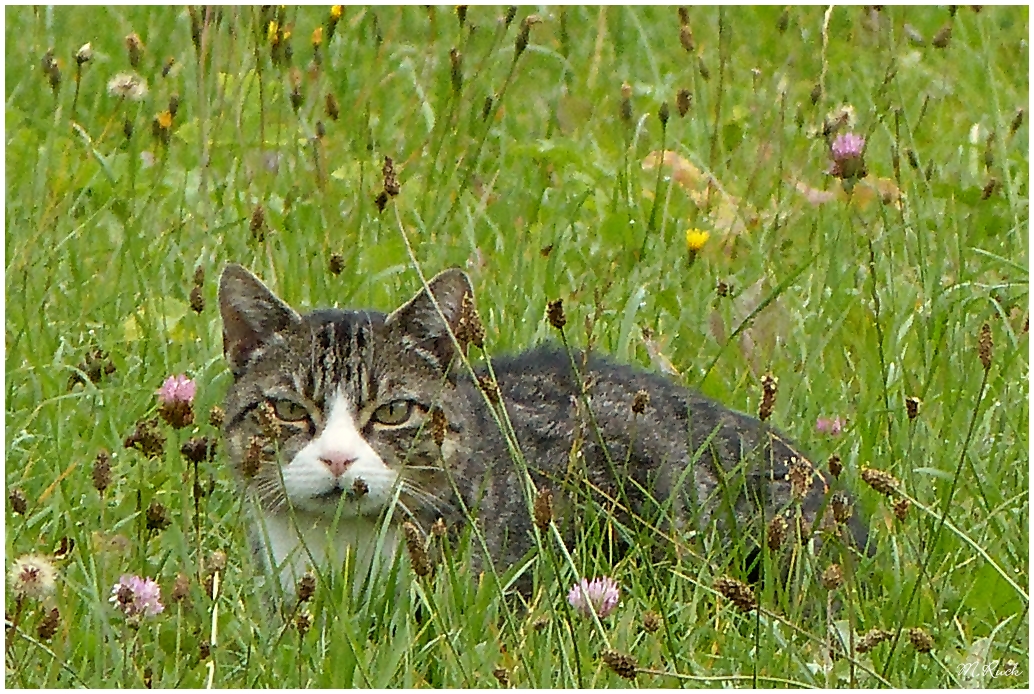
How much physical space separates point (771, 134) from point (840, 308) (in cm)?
89

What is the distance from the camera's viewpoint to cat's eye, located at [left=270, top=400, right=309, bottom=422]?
3.26 m

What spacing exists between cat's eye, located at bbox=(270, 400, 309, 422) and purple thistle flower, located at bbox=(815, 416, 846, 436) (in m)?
1.20

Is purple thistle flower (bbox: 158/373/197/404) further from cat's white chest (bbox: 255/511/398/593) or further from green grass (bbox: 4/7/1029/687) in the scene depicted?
cat's white chest (bbox: 255/511/398/593)

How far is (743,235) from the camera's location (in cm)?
481

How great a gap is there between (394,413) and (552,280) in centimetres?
125

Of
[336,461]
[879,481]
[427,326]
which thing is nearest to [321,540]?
[336,461]

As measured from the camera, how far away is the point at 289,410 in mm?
3281

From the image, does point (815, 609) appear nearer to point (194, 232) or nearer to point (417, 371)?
point (417, 371)

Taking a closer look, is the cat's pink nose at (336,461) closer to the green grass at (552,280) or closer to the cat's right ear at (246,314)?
the green grass at (552,280)

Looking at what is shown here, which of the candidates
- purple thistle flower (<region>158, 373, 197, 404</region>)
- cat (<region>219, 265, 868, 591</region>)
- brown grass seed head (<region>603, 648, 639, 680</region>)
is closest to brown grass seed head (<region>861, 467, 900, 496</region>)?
brown grass seed head (<region>603, 648, 639, 680</region>)

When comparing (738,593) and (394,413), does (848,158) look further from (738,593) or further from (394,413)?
(738,593)

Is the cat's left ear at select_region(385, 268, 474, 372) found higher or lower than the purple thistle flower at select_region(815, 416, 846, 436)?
higher

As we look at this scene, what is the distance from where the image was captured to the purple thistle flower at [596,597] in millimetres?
2549

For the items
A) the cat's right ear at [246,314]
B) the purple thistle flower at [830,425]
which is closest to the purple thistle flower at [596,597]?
the cat's right ear at [246,314]
